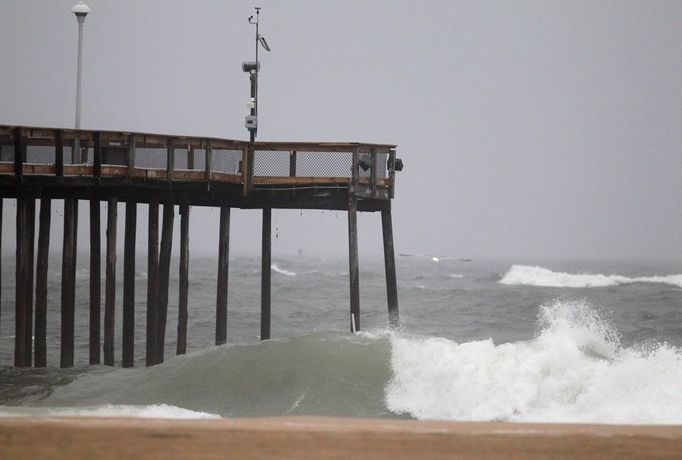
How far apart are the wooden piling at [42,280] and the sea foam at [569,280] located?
219 feet

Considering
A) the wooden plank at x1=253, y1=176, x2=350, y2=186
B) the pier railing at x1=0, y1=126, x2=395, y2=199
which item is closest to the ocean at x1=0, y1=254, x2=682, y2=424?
the wooden plank at x1=253, y1=176, x2=350, y2=186

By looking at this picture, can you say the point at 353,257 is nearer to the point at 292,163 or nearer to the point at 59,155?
the point at 292,163

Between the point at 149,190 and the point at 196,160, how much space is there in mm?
1255

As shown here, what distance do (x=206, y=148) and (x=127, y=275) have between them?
10.9 ft

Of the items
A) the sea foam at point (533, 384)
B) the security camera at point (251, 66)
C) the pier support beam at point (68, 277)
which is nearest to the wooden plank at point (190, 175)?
the pier support beam at point (68, 277)

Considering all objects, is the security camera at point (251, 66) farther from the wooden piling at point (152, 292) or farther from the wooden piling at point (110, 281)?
the wooden piling at point (110, 281)

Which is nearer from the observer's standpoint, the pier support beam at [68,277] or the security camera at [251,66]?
the pier support beam at [68,277]

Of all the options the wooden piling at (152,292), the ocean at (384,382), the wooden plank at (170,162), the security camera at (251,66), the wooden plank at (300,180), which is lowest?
the ocean at (384,382)

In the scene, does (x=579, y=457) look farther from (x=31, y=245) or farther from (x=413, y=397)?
(x=31, y=245)

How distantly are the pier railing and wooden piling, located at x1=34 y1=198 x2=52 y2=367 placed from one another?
128cm

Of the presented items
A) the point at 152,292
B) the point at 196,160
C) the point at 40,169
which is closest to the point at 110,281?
the point at 152,292

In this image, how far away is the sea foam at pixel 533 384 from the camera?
1777cm

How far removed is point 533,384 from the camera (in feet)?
62.2

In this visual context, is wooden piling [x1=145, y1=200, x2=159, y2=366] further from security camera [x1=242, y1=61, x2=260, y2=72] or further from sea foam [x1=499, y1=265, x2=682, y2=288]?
sea foam [x1=499, y1=265, x2=682, y2=288]
